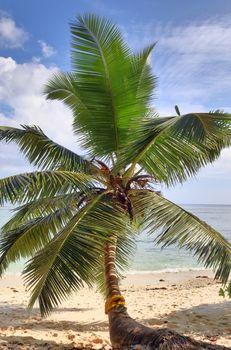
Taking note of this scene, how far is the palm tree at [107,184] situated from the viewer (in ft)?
13.8

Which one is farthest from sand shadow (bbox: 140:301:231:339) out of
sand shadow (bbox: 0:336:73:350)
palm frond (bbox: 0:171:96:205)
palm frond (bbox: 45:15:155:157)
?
palm frond (bbox: 45:15:155:157)

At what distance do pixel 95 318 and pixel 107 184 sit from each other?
3906mm

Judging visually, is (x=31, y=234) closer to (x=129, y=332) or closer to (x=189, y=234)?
(x=129, y=332)

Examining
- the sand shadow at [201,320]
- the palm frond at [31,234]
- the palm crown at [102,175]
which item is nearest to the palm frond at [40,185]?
the palm crown at [102,175]

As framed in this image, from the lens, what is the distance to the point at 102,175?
5.79m

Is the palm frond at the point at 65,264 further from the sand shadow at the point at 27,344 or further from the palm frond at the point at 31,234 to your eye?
the sand shadow at the point at 27,344

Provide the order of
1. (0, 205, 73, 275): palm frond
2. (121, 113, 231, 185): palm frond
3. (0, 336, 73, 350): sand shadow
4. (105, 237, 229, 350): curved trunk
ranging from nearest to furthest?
(105, 237, 229, 350): curved trunk
(121, 113, 231, 185): palm frond
(0, 336, 73, 350): sand shadow
(0, 205, 73, 275): palm frond

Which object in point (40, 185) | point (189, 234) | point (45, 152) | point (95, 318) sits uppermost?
point (45, 152)

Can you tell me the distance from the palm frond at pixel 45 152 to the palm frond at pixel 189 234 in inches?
51.5

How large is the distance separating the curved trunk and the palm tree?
1 cm

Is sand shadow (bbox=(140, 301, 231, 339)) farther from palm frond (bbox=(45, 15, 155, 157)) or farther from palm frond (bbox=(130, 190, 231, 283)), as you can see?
palm frond (bbox=(45, 15, 155, 157))

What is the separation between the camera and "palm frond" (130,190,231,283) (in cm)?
455

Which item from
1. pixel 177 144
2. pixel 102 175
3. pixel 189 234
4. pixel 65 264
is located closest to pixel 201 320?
pixel 189 234

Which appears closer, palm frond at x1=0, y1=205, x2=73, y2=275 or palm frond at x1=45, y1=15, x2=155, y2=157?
palm frond at x1=0, y1=205, x2=73, y2=275
